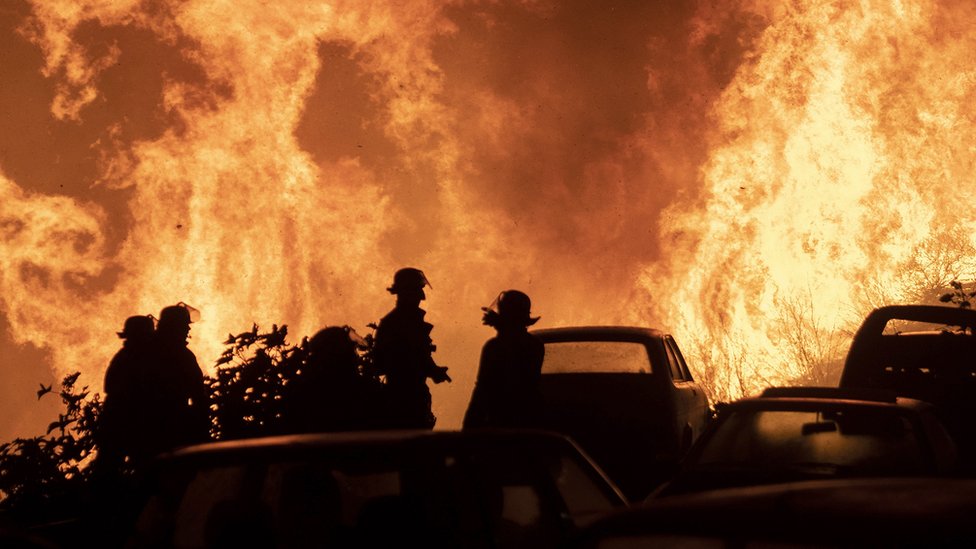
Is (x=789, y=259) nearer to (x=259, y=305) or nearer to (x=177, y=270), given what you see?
(x=259, y=305)

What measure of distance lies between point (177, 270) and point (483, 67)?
14.3 m

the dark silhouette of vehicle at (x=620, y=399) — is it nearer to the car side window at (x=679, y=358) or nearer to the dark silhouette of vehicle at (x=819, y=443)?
the car side window at (x=679, y=358)

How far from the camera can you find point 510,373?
929cm

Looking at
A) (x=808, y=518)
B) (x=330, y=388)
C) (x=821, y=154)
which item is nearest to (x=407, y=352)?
(x=330, y=388)

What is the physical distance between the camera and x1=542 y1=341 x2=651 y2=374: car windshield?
12250 mm

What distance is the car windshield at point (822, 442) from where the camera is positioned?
8.23m

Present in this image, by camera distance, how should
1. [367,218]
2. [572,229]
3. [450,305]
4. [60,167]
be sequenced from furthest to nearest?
[450,305] → [572,229] → [367,218] → [60,167]

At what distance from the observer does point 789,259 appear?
34656 millimetres

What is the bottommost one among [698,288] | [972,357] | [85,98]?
[972,357]

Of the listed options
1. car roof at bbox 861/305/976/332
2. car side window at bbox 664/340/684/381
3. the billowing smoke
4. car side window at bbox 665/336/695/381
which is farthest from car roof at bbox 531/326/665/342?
the billowing smoke

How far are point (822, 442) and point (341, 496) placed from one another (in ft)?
13.6

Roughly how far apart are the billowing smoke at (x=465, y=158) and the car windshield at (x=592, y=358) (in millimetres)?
11263

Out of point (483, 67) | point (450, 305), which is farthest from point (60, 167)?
point (450, 305)

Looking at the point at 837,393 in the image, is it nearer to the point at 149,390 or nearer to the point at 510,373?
the point at 510,373
